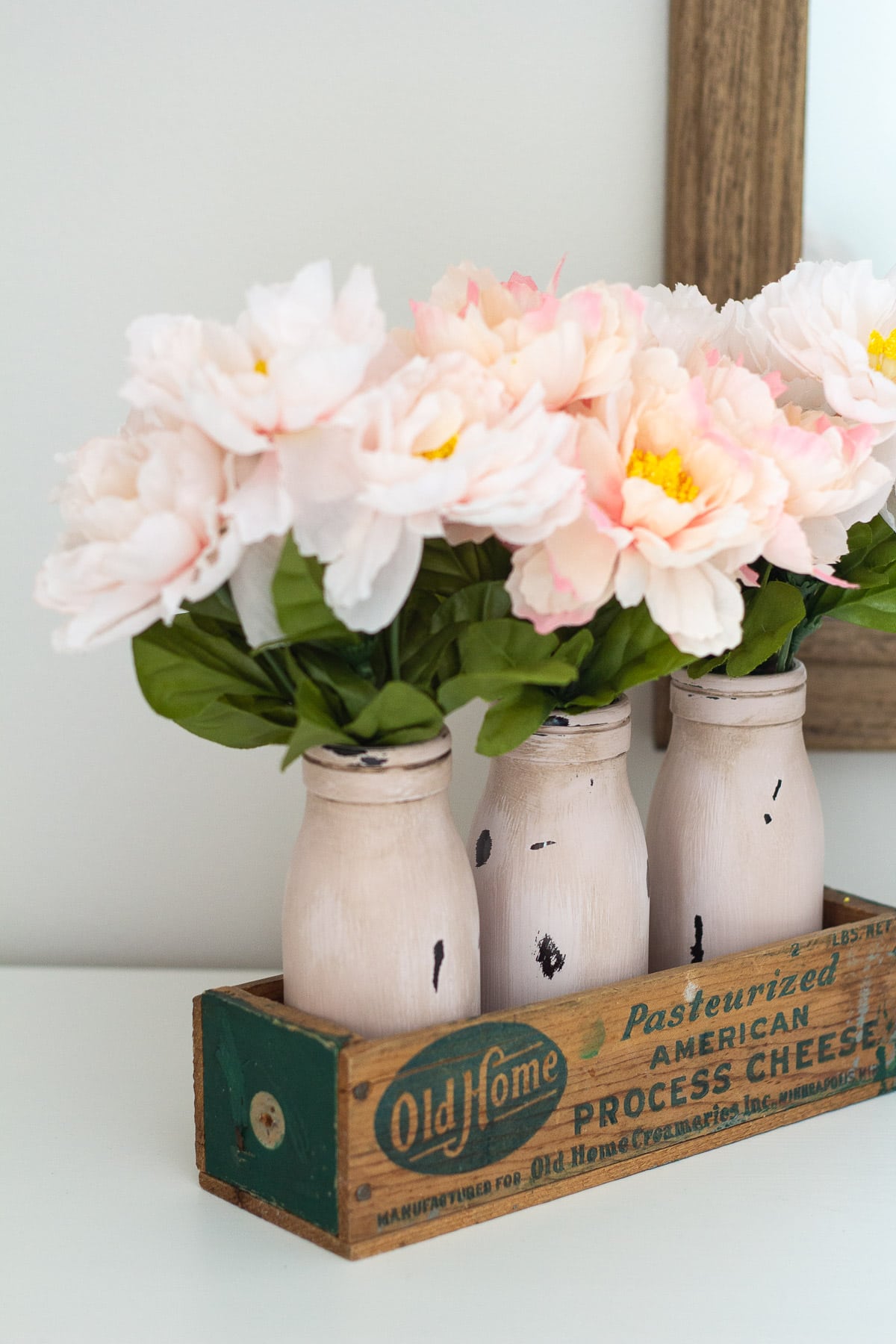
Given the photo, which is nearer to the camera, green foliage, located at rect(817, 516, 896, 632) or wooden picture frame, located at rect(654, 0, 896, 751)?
green foliage, located at rect(817, 516, 896, 632)

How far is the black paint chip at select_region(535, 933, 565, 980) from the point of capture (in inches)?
26.9

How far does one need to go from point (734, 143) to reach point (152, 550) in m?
0.54

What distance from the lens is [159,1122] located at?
2.48 feet

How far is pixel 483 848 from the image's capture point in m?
0.70

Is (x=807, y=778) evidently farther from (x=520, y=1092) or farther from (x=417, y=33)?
(x=417, y=33)

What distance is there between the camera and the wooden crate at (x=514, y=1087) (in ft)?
2.00

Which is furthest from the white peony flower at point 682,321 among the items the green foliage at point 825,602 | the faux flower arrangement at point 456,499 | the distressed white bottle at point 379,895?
the distressed white bottle at point 379,895

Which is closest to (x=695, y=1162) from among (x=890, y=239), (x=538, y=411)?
(x=538, y=411)

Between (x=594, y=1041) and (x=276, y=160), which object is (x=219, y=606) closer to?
(x=594, y=1041)

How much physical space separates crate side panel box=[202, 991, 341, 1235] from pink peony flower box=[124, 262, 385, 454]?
251 millimetres

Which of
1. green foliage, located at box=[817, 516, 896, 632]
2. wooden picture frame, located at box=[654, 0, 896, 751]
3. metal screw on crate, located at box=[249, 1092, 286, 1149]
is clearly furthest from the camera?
wooden picture frame, located at box=[654, 0, 896, 751]

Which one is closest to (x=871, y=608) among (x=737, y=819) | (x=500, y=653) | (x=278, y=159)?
(x=737, y=819)

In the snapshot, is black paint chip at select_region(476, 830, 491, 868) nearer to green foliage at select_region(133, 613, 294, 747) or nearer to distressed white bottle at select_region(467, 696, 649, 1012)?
distressed white bottle at select_region(467, 696, 649, 1012)

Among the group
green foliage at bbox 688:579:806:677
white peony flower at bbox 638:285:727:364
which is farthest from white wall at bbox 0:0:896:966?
green foliage at bbox 688:579:806:677
